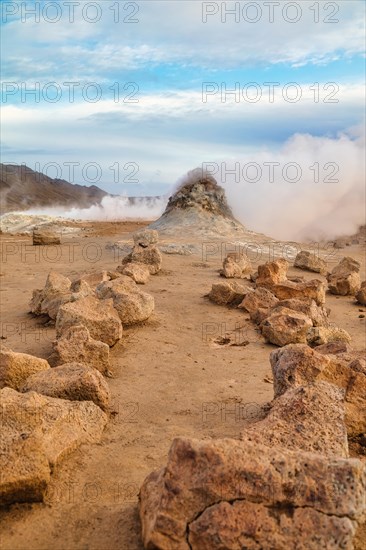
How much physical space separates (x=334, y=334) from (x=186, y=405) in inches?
Answer: 118

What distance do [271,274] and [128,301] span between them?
3264 mm

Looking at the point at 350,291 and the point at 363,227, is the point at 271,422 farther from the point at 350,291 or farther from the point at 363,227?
the point at 363,227

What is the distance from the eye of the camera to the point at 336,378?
4047 millimetres

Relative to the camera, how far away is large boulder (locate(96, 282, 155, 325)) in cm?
651

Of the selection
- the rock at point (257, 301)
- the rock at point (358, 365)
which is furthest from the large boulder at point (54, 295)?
the rock at point (358, 365)

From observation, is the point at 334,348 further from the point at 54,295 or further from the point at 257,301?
the point at 54,295

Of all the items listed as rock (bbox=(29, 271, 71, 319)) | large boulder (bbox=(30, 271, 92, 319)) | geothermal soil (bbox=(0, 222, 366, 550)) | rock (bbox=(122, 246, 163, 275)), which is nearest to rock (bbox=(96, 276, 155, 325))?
geothermal soil (bbox=(0, 222, 366, 550))

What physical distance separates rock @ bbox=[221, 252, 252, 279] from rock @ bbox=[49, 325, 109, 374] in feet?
17.0

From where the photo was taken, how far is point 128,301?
21.5 feet

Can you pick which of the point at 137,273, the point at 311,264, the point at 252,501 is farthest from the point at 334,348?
the point at 311,264

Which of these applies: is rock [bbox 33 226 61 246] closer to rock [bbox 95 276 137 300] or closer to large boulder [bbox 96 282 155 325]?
rock [bbox 95 276 137 300]

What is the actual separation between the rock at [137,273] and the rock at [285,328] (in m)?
2.91

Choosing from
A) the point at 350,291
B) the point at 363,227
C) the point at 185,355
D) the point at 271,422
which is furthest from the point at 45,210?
the point at 271,422

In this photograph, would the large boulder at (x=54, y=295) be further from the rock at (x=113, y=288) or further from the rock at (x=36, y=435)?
the rock at (x=36, y=435)
